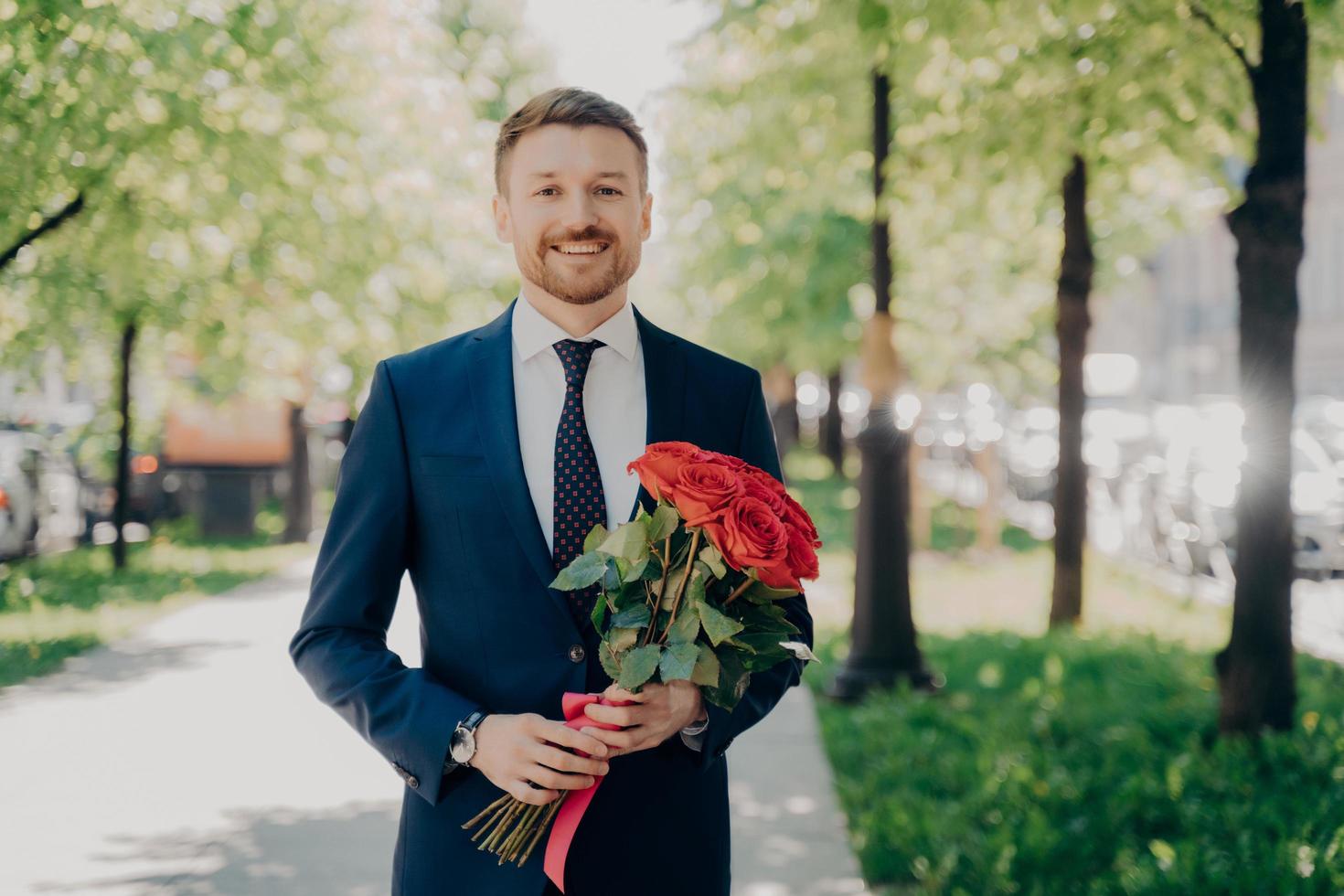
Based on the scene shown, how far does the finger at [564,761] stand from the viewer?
1.95m

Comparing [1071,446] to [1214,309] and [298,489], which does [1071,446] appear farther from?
[1214,309]

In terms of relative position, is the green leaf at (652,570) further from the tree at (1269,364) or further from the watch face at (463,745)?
the tree at (1269,364)

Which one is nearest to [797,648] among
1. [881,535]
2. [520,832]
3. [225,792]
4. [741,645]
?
[741,645]

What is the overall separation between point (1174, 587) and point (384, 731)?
40.4ft

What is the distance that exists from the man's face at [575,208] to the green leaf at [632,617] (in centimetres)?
61

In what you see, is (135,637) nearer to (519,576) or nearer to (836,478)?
(519,576)

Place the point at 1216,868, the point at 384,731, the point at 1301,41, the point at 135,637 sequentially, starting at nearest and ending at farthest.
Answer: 1. the point at 384,731
2. the point at 1216,868
3. the point at 1301,41
4. the point at 135,637

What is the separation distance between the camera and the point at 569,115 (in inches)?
88.6

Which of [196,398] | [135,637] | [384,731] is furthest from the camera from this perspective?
[196,398]

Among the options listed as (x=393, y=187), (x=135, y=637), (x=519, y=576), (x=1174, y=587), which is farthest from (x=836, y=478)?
(x=519, y=576)

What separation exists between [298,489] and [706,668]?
15.4m

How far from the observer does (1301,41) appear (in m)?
5.62

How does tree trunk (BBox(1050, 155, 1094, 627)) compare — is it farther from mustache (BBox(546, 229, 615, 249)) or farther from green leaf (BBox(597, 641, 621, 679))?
green leaf (BBox(597, 641, 621, 679))

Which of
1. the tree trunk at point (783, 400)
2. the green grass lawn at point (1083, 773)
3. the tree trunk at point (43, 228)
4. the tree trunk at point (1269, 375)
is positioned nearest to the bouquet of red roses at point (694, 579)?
the green grass lawn at point (1083, 773)
